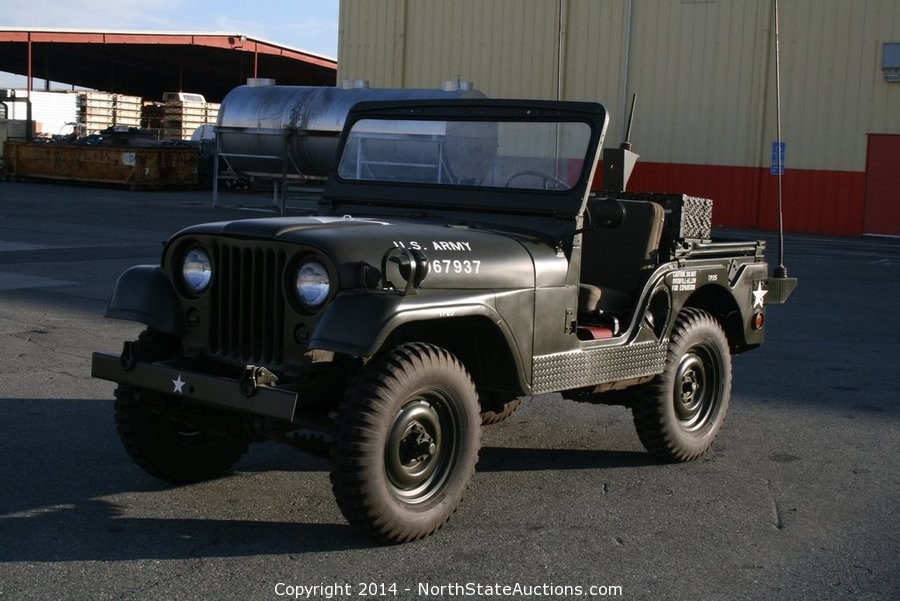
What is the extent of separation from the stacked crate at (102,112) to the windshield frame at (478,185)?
39496 mm

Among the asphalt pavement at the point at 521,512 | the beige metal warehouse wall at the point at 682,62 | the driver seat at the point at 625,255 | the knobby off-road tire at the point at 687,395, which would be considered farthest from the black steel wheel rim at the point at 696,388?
the beige metal warehouse wall at the point at 682,62

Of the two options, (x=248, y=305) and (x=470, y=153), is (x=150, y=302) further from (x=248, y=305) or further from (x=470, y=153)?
(x=470, y=153)

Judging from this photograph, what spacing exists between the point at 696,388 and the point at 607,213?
1418mm

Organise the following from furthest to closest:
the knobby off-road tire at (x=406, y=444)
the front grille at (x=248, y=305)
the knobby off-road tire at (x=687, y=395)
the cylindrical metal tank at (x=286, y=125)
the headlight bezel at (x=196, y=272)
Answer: the cylindrical metal tank at (x=286, y=125) < the knobby off-road tire at (x=687, y=395) < the headlight bezel at (x=196, y=272) < the front grille at (x=248, y=305) < the knobby off-road tire at (x=406, y=444)

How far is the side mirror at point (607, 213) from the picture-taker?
17.2 ft

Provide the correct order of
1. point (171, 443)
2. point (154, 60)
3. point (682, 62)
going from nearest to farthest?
point (171, 443)
point (682, 62)
point (154, 60)

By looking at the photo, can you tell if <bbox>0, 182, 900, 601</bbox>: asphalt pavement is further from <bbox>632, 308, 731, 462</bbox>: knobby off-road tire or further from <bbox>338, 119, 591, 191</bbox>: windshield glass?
<bbox>338, 119, 591, 191</bbox>: windshield glass

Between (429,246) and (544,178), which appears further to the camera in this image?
(544,178)

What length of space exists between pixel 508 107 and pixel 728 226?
67.6ft

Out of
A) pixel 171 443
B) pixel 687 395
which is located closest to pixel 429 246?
pixel 171 443

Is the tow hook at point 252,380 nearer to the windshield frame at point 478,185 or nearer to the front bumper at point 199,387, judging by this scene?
the front bumper at point 199,387

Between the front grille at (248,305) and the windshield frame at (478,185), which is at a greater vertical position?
the windshield frame at (478,185)

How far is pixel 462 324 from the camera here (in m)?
4.91

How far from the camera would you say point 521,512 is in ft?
16.6
